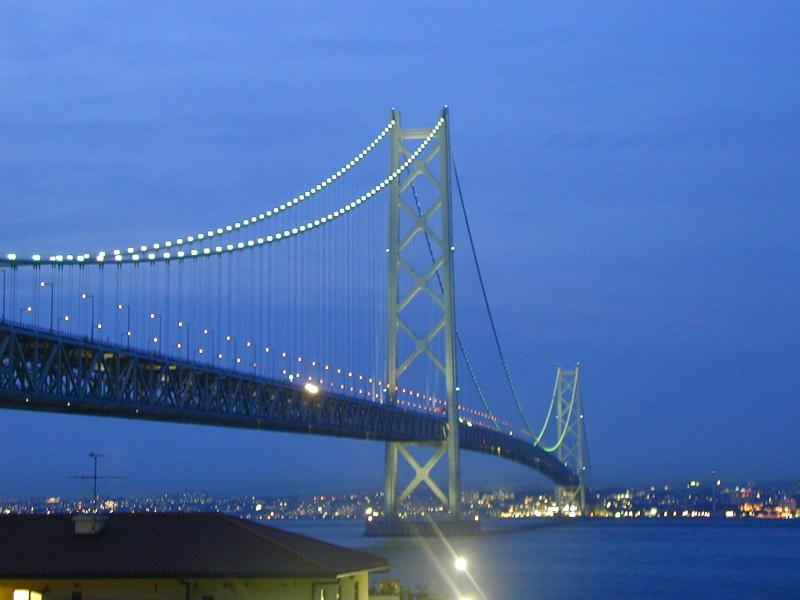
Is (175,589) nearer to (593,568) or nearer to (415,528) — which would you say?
(593,568)

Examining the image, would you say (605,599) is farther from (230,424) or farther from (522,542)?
(522,542)

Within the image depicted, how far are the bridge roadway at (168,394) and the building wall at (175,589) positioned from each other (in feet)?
50.4

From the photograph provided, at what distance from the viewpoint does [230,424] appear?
49.0 m

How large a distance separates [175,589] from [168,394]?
79.2 ft

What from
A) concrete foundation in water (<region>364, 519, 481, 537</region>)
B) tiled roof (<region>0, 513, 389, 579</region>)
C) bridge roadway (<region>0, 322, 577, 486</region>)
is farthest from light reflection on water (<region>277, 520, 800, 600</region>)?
tiled roof (<region>0, 513, 389, 579</region>)

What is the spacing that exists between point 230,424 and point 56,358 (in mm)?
11081

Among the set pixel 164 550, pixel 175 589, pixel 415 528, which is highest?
pixel 415 528

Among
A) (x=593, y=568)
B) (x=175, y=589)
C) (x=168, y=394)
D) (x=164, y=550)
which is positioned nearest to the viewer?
(x=175, y=589)

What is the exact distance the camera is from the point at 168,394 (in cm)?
4478

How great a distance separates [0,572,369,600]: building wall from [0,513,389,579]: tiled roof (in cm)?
17

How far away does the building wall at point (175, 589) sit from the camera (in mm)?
20688

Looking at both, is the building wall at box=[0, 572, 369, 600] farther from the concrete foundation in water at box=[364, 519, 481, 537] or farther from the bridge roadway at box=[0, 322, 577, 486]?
the concrete foundation in water at box=[364, 519, 481, 537]

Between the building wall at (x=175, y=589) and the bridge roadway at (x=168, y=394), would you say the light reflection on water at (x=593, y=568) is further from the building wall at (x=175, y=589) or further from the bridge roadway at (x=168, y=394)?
the building wall at (x=175, y=589)

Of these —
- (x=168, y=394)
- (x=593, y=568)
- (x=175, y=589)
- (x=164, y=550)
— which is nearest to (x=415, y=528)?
(x=593, y=568)
